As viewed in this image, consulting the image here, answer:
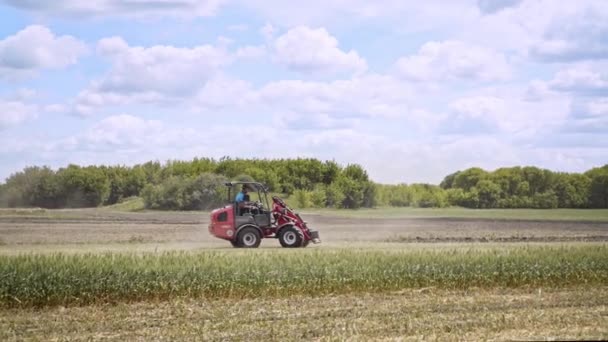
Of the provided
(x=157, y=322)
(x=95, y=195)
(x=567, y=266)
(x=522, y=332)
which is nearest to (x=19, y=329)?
(x=157, y=322)

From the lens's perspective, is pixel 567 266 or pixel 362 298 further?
pixel 567 266

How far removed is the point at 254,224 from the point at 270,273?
29.4ft

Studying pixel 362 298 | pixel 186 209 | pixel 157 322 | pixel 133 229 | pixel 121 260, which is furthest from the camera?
pixel 186 209

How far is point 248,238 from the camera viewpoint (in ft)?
99.2

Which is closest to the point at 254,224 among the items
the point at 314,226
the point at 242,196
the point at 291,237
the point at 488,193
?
the point at 242,196

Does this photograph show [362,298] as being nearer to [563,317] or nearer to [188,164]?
[563,317]

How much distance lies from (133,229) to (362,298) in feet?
78.8

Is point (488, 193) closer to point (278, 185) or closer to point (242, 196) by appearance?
point (278, 185)

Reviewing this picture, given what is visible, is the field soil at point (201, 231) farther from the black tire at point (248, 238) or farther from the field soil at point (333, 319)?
the field soil at point (333, 319)

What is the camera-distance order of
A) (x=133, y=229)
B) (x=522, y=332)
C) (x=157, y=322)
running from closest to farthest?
1. (x=522, y=332)
2. (x=157, y=322)
3. (x=133, y=229)

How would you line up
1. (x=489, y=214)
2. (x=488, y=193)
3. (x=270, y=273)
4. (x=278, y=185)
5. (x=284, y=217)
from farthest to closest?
(x=488, y=193) → (x=489, y=214) → (x=278, y=185) → (x=284, y=217) → (x=270, y=273)

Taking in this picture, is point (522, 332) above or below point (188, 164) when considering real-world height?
below

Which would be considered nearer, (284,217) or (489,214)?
(284,217)

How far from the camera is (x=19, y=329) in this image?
16.3m
